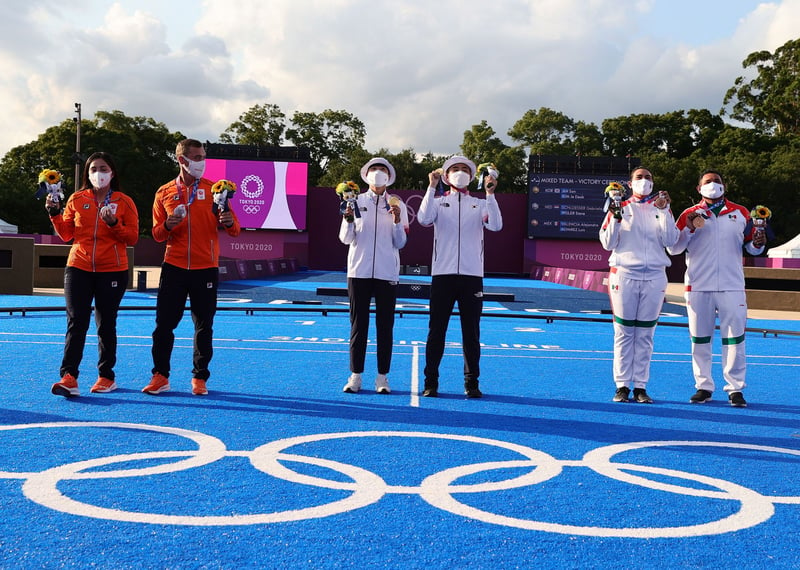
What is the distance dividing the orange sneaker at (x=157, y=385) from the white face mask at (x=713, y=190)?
4972 mm

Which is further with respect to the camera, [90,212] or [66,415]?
[90,212]

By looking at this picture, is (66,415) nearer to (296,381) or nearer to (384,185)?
(296,381)

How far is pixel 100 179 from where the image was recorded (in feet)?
20.5

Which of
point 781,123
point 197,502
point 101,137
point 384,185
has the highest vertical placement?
point 781,123

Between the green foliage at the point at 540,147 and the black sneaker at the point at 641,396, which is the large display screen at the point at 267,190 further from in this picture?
the black sneaker at the point at 641,396

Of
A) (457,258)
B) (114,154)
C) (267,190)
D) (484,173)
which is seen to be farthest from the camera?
(114,154)

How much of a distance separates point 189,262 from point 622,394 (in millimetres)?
3896

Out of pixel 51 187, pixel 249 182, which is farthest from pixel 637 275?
pixel 249 182

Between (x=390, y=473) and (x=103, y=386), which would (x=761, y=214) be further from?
(x=103, y=386)

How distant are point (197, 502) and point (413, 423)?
218 centimetres

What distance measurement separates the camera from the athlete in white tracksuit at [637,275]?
21.4 ft

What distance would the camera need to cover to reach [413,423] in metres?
5.40

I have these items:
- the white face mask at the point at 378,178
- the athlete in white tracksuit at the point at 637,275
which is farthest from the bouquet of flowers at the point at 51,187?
the athlete in white tracksuit at the point at 637,275

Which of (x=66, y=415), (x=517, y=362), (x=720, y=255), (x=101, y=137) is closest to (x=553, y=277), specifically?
(x=517, y=362)
